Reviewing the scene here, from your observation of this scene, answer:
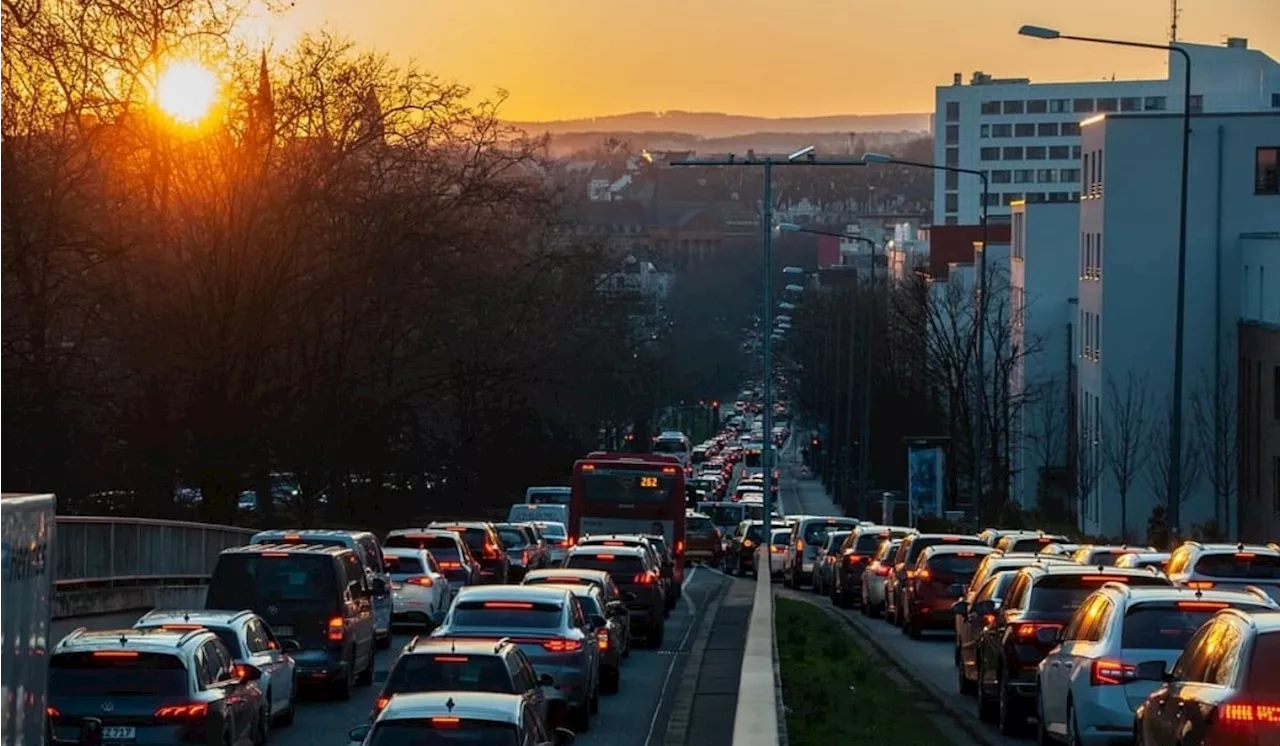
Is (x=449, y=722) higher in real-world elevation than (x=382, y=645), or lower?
higher

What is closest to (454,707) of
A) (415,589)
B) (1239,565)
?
(1239,565)

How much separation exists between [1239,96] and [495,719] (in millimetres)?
131396

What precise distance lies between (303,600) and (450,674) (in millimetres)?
8700

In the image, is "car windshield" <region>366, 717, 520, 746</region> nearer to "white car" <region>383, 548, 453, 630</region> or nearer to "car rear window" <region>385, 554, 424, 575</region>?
"white car" <region>383, 548, 453, 630</region>

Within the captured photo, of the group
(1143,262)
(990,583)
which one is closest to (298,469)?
(1143,262)

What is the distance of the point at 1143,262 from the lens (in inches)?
3073

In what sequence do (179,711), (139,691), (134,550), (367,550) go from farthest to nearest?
(134,550) < (367,550) < (139,691) < (179,711)

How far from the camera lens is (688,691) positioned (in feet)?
98.0

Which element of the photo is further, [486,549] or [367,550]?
[486,549]

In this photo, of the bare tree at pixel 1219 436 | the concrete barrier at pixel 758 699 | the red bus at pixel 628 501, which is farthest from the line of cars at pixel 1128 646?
the bare tree at pixel 1219 436

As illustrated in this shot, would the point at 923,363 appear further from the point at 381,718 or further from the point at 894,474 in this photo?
the point at 381,718

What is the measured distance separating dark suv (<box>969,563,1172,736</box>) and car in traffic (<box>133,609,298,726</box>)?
23.0 feet

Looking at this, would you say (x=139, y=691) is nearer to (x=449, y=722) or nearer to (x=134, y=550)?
(x=449, y=722)

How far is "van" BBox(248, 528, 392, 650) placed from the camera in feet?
108
